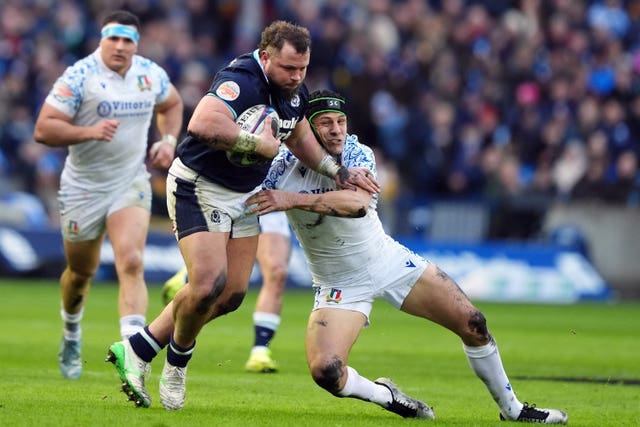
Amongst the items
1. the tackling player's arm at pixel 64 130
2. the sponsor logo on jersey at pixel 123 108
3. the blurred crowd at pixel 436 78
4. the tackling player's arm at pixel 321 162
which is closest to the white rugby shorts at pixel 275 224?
the sponsor logo on jersey at pixel 123 108

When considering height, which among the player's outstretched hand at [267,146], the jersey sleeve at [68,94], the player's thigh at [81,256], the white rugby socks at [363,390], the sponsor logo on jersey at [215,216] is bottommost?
the player's thigh at [81,256]

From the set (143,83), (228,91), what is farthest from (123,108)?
(228,91)

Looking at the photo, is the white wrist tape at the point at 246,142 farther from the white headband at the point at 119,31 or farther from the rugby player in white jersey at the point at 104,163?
the white headband at the point at 119,31

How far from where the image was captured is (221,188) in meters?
8.99

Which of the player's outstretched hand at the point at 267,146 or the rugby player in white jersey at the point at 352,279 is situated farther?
the rugby player in white jersey at the point at 352,279

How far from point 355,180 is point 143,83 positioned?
128 inches

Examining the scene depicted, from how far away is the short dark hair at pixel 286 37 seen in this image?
28.6ft

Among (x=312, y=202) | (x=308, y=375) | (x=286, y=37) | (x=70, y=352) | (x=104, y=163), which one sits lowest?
(x=308, y=375)

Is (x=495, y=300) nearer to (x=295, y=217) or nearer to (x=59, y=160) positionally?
(x=59, y=160)

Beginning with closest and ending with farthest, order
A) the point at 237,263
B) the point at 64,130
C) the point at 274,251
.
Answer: the point at 237,263 → the point at 64,130 → the point at 274,251

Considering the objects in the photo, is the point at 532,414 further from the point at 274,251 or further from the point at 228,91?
the point at 274,251

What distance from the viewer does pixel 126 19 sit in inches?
438

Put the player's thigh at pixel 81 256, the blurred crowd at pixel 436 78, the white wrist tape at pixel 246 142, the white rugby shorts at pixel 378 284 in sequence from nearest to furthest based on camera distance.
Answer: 1. the white wrist tape at pixel 246 142
2. the white rugby shorts at pixel 378 284
3. the player's thigh at pixel 81 256
4. the blurred crowd at pixel 436 78

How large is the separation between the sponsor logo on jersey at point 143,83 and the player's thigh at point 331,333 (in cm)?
333
